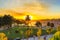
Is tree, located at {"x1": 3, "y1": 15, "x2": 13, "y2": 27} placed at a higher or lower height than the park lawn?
higher

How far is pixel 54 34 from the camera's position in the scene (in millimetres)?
1974

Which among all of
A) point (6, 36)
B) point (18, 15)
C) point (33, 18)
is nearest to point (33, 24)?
point (33, 18)

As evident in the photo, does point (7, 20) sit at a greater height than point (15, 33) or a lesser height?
greater

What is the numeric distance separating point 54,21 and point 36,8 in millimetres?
238

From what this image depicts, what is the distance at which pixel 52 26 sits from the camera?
2.00 m

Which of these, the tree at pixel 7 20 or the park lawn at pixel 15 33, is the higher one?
the tree at pixel 7 20

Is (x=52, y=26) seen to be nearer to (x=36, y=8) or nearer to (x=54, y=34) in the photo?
(x=54, y=34)

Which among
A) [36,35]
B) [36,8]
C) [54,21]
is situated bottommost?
[36,35]

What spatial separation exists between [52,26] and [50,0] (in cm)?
28

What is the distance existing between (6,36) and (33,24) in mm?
311

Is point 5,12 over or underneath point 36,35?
over

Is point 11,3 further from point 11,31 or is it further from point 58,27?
point 58,27

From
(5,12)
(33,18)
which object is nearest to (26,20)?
(33,18)

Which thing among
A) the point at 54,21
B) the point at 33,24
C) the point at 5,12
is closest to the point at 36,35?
the point at 33,24
